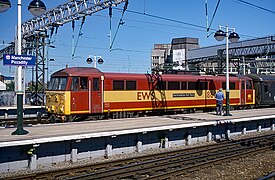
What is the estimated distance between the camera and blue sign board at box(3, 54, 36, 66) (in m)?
12.1

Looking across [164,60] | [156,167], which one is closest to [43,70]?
[156,167]

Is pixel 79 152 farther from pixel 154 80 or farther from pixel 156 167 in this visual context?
pixel 154 80

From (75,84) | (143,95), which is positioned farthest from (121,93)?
(75,84)

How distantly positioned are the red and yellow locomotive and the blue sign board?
5.82 m

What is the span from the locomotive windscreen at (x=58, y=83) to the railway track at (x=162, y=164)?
26.8ft

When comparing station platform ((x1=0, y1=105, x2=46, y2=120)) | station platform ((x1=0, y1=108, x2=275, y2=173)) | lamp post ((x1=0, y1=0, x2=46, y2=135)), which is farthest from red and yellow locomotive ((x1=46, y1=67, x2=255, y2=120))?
station platform ((x1=0, y1=105, x2=46, y2=120))

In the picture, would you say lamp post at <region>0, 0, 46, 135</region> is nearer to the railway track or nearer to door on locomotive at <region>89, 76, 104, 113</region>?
the railway track

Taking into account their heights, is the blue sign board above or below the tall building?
below

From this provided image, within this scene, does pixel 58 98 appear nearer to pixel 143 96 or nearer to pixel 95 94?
pixel 95 94

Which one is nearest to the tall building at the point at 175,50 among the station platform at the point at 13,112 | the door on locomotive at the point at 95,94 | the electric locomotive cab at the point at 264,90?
the electric locomotive cab at the point at 264,90

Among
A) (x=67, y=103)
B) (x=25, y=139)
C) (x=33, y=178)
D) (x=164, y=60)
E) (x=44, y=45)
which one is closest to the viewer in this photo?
(x=33, y=178)

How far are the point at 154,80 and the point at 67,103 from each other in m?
6.66

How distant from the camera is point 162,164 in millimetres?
11422

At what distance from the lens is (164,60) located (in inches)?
4299
